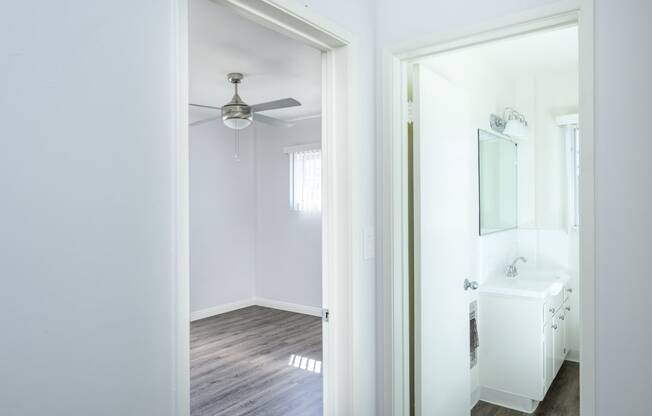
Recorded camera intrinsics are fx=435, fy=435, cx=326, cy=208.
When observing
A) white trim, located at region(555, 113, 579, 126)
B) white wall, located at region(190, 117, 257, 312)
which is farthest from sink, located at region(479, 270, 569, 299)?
white wall, located at region(190, 117, 257, 312)

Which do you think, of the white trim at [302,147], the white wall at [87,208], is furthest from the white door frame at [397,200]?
the white trim at [302,147]

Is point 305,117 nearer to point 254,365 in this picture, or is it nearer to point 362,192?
point 254,365

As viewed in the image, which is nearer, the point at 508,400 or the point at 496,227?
the point at 508,400

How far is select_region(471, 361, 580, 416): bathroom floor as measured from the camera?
9.32 ft

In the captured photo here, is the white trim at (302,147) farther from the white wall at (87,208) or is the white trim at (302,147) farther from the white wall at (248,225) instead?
the white wall at (87,208)

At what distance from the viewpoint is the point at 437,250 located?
6.97 ft

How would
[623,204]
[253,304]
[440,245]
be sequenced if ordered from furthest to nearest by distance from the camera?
[253,304]
[440,245]
[623,204]

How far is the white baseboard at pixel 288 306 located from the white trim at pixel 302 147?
6.37 ft

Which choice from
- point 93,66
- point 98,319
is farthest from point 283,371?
point 93,66

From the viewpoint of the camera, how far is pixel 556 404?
295 centimetres

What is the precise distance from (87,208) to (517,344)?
109 inches

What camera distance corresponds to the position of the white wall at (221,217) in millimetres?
5195

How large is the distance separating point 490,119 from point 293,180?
287 cm

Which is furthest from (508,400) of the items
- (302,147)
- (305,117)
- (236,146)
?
(236,146)
